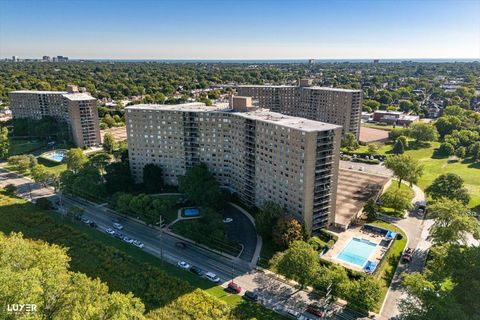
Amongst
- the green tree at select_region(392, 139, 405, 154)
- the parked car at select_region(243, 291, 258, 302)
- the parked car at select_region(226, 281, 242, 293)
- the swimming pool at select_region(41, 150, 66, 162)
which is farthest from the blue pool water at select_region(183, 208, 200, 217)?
the green tree at select_region(392, 139, 405, 154)

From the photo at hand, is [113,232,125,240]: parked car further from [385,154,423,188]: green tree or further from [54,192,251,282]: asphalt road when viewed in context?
[385,154,423,188]: green tree

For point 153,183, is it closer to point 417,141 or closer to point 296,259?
point 296,259

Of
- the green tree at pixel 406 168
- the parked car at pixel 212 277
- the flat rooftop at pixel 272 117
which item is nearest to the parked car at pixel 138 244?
the parked car at pixel 212 277

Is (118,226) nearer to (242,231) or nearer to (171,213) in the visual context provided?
(171,213)

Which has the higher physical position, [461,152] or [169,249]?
[461,152]

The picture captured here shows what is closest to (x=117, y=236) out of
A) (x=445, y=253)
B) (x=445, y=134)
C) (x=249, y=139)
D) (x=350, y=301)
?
(x=249, y=139)

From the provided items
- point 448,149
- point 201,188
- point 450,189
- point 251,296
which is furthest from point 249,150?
point 448,149
